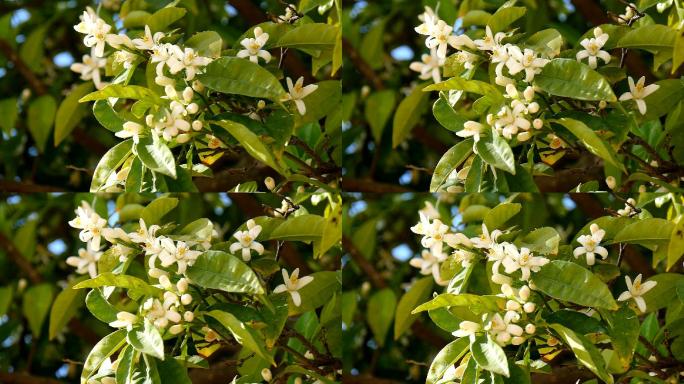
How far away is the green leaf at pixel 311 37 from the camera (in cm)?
248

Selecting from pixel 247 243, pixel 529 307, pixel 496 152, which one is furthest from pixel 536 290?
pixel 247 243

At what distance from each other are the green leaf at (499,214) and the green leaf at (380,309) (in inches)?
14.7

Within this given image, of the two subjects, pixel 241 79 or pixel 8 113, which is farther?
pixel 8 113

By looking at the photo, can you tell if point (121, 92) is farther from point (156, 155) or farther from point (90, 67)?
point (90, 67)

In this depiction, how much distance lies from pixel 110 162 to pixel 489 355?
926mm

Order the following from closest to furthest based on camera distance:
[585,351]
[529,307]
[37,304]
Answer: [585,351] < [529,307] < [37,304]

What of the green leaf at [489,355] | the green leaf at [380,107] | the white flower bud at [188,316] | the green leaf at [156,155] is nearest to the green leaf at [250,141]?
the green leaf at [156,155]

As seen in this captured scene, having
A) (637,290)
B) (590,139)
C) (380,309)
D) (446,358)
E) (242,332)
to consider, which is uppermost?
(590,139)

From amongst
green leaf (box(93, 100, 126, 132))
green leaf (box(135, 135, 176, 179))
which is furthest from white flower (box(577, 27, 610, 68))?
green leaf (box(93, 100, 126, 132))

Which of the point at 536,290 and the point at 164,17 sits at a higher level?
the point at 164,17

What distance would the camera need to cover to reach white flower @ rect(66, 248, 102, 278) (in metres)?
2.56

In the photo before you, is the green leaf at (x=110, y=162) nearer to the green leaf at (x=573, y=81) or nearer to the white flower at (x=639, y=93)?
the green leaf at (x=573, y=81)

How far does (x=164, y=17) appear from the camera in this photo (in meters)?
2.53

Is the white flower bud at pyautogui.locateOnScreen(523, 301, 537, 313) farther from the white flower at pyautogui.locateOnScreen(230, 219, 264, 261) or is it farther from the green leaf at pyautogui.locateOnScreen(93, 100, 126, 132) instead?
the green leaf at pyautogui.locateOnScreen(93, 100, 126, 132)
